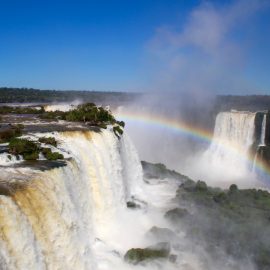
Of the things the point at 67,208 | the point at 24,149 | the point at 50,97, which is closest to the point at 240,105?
the point at 50,97

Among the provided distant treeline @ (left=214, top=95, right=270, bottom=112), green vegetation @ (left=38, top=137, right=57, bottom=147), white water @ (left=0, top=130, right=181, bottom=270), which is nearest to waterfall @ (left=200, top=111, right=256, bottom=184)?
distant treeline @ (left=214, top=95, right=270, bottom=112)

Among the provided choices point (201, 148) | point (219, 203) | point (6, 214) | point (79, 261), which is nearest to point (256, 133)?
point (201, 148)

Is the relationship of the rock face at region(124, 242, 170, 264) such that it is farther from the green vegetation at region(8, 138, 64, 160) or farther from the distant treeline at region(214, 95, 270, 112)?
the distant treeline at region(214, 95, 270, 112)

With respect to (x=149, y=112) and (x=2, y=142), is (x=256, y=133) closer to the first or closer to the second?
(x=149, y=112)

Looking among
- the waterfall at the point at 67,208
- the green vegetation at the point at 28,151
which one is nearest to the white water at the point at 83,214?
the waterfall at the point at 67,208

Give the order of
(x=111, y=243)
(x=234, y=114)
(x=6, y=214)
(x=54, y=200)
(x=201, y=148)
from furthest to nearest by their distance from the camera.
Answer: (x=201, y=148) → (x=234, y=114) → (x=111, y=243) → (x=54, y=200) → (x=6, y=214)

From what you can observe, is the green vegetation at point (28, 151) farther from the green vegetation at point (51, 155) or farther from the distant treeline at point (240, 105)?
the distant treeline at point (240, 105)

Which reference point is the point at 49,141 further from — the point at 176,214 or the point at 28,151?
the point at 176,214
